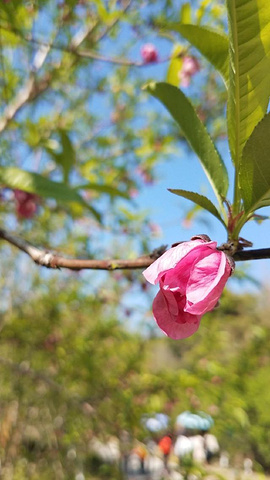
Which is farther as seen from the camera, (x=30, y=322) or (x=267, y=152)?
(x=30, y=322)

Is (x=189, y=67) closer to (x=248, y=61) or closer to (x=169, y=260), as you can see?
(x=248, y=61)

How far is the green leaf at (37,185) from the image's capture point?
98 centimetres

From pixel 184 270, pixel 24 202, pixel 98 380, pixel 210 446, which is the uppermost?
pixel 184 270

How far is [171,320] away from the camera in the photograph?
56cm

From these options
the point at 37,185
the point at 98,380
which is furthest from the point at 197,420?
the point at 37,185

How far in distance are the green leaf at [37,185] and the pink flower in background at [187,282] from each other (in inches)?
19.8

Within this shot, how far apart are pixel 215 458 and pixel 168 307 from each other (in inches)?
77.9

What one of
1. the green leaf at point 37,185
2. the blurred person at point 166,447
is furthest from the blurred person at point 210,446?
the green leaf at point 37,185

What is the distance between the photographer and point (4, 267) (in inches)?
149

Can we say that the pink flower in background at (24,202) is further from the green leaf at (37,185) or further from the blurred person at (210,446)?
the blurred person at (210,446)

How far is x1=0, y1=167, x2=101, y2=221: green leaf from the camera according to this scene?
0.98 meters

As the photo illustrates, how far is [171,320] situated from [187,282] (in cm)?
7

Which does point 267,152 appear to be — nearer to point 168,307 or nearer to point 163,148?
point 168,307

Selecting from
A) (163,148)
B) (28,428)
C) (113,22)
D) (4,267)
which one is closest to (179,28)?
(113,22)
